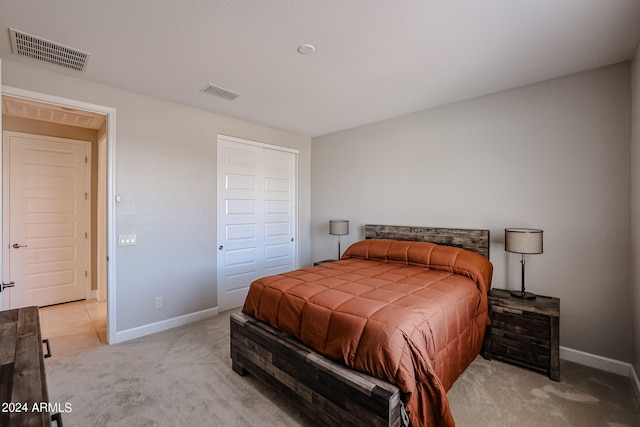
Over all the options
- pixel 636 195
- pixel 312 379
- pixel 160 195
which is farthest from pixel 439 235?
pixel 160 195

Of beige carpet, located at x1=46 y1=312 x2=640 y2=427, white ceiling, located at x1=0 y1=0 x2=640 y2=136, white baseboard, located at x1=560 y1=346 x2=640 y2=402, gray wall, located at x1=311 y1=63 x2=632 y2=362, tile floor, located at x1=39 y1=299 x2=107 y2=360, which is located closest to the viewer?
white ceiling, located at x1=0 y1=0 x2=640 y2=136

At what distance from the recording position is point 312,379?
5.93ft

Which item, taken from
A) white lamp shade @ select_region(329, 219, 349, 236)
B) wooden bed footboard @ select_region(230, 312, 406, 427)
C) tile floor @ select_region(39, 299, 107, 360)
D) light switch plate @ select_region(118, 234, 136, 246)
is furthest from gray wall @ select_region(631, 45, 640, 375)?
tile floor @ select_region(39, 299, 107, 360)

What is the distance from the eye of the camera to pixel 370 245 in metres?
3.61

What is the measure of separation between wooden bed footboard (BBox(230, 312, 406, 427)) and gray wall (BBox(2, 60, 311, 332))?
1.40 m

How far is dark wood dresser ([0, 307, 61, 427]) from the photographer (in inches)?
32.5

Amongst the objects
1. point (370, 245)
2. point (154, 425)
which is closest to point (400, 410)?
point (154, 425)

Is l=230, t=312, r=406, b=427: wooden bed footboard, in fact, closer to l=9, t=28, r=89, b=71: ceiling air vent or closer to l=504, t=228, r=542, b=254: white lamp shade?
l=504, t=228, r=542, b=254: white lamp shade

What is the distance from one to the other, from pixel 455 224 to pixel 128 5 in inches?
136

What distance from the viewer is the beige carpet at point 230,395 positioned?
1.91m

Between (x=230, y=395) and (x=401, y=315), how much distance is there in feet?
4.74

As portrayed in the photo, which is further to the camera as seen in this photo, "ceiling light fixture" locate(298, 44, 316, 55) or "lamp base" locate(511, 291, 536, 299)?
"lamp base" locate(511, 291, 536, 299)

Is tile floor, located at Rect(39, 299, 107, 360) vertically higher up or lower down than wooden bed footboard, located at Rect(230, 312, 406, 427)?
lower down

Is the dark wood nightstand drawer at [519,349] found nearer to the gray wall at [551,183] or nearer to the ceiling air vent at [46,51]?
the gray wall at [551,183]
